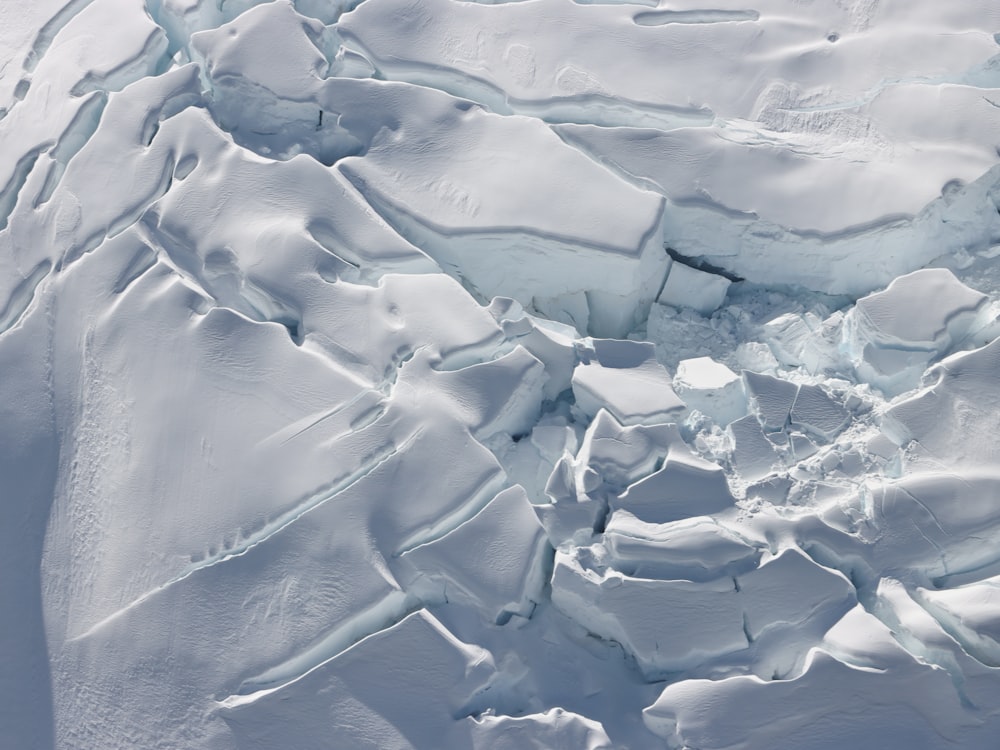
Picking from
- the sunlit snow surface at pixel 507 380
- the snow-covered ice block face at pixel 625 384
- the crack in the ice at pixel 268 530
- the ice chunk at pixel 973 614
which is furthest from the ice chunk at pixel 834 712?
the crack in the ice at pixel 268 530

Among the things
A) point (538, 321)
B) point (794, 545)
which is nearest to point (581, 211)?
point (538, 321)

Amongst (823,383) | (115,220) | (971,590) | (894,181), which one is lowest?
(971,590)

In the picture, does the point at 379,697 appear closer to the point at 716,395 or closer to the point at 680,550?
the point at 680,550

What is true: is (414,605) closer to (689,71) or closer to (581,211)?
(581,211)

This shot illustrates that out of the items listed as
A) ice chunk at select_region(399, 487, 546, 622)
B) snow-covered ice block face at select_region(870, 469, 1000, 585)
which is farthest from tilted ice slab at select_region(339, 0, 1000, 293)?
ice chunk at select_region(399, 487, 546, 622)

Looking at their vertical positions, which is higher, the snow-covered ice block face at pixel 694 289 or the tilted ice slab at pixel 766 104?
the tilted ice slab at pixel 766 104

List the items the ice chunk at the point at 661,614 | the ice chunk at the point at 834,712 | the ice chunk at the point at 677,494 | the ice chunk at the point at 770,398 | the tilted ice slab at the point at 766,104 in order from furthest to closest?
the tilted ice slab at the point at 766,104 < the ice chunk at the point at 770,398 < the ice chunk at the point at 677,494 < the ice chunk at the point at 661,614 < the ice chunk at the point at 834,712

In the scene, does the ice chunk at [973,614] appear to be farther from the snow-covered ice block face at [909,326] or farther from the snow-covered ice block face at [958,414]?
the snow-covered ice block face at [909,326]
